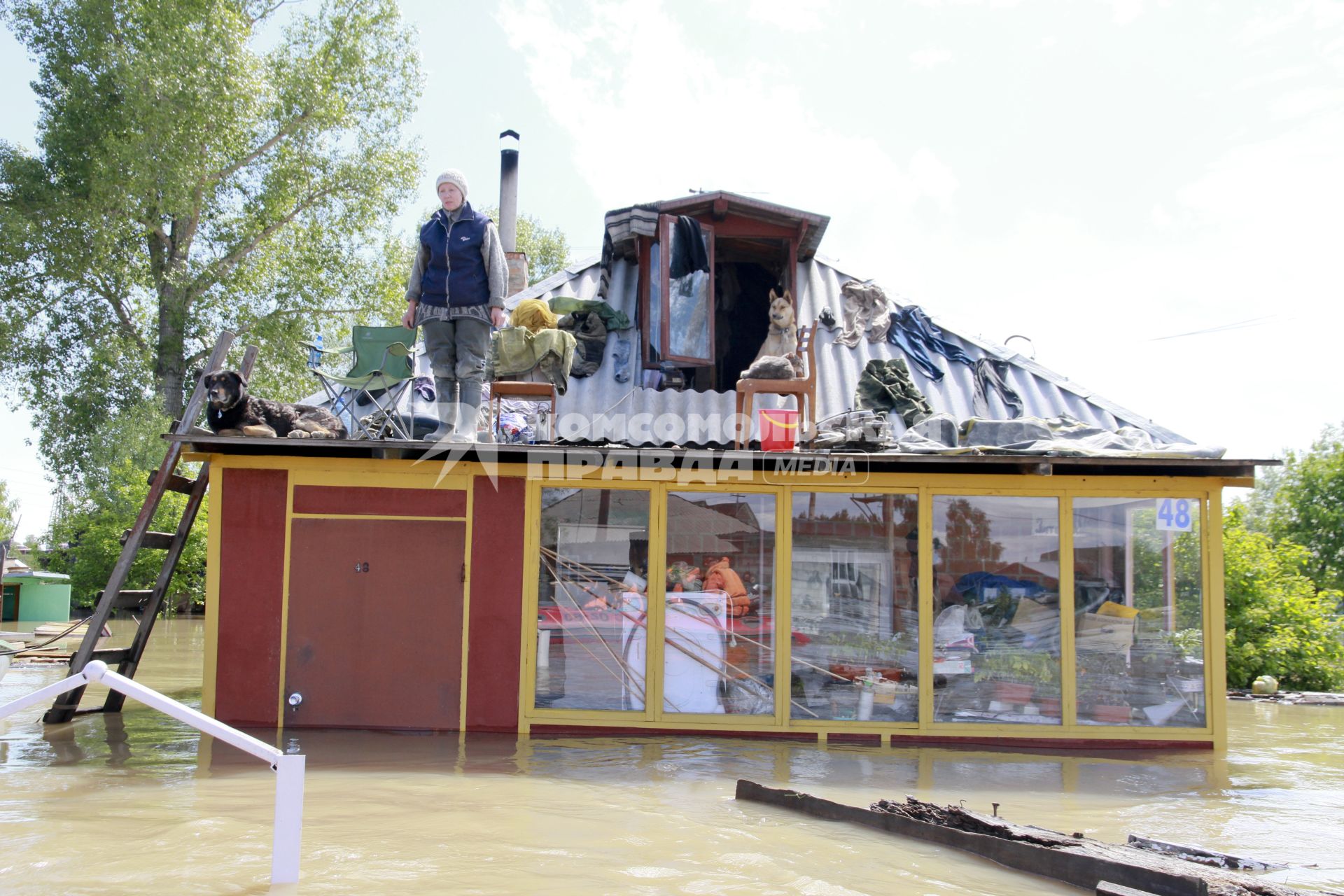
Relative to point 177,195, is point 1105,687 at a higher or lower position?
lower

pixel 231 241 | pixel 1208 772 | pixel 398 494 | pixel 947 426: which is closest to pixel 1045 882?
pixel 1208 772

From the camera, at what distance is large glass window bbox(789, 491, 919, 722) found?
812 cm

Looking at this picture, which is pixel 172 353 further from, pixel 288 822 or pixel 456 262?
pixel 288 822

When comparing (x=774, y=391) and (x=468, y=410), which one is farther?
(x=774, y=391)

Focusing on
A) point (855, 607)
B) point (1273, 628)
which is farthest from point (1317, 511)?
point (855, 607)

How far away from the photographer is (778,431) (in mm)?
8344

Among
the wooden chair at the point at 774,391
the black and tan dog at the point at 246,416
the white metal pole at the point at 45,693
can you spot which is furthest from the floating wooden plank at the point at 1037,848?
the black and tan dog at the point at 246,416

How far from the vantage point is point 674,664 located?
26.9ft

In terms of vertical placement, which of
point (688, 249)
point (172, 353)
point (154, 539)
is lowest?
point (154, 539)

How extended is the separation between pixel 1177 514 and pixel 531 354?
5.50m

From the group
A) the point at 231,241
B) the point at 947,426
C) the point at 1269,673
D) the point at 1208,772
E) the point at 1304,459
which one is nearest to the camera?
the point at 1208,772

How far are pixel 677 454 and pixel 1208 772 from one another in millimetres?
4431

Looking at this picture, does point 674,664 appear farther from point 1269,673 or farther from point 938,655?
point 1269,673

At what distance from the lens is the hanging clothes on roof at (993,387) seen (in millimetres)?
11594
